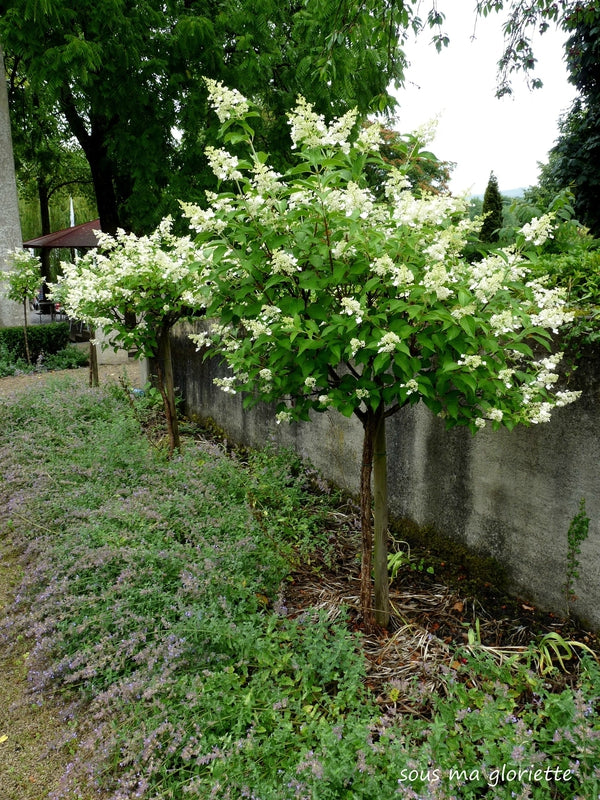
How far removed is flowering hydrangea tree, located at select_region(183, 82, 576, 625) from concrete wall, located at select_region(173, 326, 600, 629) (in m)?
0.45

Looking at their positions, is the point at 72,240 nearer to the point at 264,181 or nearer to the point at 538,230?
the point at 264,181

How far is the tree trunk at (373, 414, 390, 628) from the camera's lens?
9.92 ft

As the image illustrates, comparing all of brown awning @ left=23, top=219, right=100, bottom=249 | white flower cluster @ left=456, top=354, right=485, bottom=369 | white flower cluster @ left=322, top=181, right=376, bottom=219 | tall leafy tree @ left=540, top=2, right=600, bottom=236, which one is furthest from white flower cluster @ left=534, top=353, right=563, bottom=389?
brown awning @ left=23, top=219, right=100, bottom=249

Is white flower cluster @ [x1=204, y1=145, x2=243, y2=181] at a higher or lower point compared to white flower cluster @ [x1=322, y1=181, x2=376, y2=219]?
higher

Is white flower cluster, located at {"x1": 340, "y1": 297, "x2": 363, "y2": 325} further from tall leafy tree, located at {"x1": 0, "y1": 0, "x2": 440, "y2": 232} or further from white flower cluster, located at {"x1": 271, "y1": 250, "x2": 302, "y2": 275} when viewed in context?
tall leafy tree, located at {"x1": 0, "y1": 0, "x2": 440, "y2": 232}

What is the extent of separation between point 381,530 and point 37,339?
11.9 m

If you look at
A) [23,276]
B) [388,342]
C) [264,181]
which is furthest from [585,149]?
[388,342]

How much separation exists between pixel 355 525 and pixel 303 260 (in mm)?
2446

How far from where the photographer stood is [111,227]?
1234 cm

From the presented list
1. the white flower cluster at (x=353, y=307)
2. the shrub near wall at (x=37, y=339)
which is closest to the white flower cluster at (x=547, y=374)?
the white flower cluster at (x=353, y=307)

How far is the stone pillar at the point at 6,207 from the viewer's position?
12.5 metres

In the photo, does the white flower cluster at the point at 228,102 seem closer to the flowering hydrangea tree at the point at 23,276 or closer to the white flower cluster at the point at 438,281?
the white flower cluster at the point at 438,281

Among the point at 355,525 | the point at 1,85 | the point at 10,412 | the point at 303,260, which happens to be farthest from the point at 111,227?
the point at 303,260

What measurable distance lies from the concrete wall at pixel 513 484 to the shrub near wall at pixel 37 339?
10404 mm
